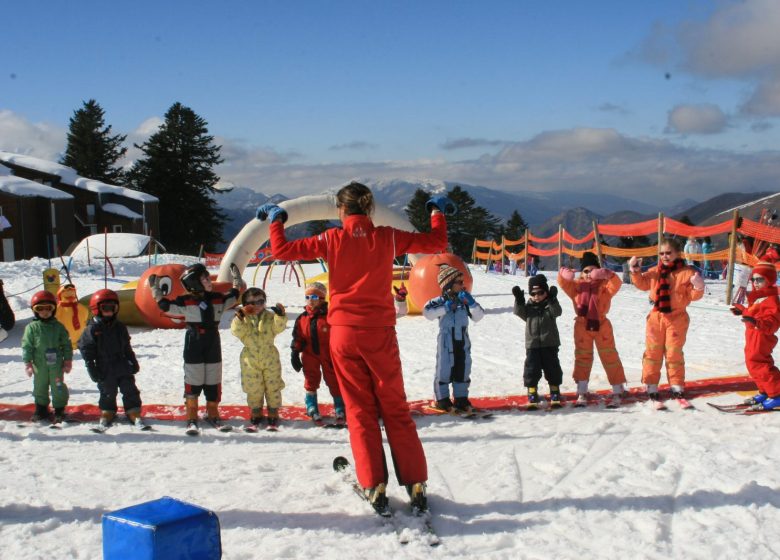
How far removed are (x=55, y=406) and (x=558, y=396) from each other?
4537mm

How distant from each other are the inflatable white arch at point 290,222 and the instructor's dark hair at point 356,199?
923cm

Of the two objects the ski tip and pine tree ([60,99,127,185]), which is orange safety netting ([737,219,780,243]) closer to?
the ski tip

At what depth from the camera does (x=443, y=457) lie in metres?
4.68

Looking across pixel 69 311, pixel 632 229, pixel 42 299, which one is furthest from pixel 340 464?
pixel 632 229

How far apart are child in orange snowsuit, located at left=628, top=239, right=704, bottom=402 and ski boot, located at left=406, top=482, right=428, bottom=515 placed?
120 inches

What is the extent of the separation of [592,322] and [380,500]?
309cm

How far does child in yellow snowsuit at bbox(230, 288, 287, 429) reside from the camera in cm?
577

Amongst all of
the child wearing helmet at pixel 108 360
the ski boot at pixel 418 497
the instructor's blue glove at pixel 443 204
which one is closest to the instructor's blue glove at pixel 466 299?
the instructor's blue glove at pixel 443 204

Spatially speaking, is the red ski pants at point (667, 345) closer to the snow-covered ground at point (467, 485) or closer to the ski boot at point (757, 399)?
the snow-covered ground at point (467, 485)

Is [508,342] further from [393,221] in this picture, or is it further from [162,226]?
[162,226]

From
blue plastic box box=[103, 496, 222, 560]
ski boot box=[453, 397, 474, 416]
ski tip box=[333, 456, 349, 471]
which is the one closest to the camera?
blue plastic box box=[103, 496, 222, 560]

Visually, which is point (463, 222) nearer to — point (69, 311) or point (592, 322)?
point (69, 311)

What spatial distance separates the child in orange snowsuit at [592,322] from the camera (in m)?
5.96

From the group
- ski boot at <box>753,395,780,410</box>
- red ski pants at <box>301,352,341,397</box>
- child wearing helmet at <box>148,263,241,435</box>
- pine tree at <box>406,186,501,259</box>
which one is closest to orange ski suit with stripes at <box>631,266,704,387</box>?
ski boot at <box>753,395,780,410</box>
